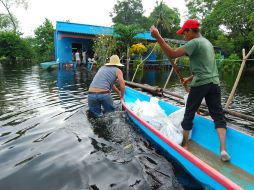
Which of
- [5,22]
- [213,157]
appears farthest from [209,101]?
[5,22]

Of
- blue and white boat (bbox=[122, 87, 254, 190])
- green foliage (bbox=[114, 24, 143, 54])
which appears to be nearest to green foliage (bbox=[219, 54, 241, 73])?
green foliage (bbox=[114, 24, 143, 54])

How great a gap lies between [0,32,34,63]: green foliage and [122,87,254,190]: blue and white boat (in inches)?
1367

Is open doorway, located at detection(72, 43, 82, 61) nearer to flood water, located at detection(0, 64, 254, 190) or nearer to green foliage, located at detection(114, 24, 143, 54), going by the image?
green foliage, located at detection(114, 24, 143, 54)

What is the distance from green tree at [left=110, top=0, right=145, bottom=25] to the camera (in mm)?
49406

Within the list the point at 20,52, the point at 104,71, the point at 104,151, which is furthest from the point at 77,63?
the point at 104,151

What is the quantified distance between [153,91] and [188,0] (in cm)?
3965

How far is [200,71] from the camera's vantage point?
3.83 meters

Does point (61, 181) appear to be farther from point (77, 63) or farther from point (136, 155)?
point (77, 63)

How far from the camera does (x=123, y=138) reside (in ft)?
17.1

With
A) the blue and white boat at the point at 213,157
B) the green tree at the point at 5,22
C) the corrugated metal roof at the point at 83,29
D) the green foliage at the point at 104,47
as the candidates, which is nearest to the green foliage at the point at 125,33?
the corrugated metal roof at the point at 83,29

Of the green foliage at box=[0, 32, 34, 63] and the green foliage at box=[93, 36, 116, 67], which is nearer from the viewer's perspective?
the green foliage at box=[93, 36, 116, 67]

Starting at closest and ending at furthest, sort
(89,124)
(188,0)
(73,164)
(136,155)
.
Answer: (73,164) < (136,155) < (89,124) < (188,0)

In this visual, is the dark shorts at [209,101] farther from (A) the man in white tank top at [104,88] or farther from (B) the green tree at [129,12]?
(B) the green tree at [129,12]

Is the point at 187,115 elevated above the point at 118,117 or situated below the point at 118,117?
above
